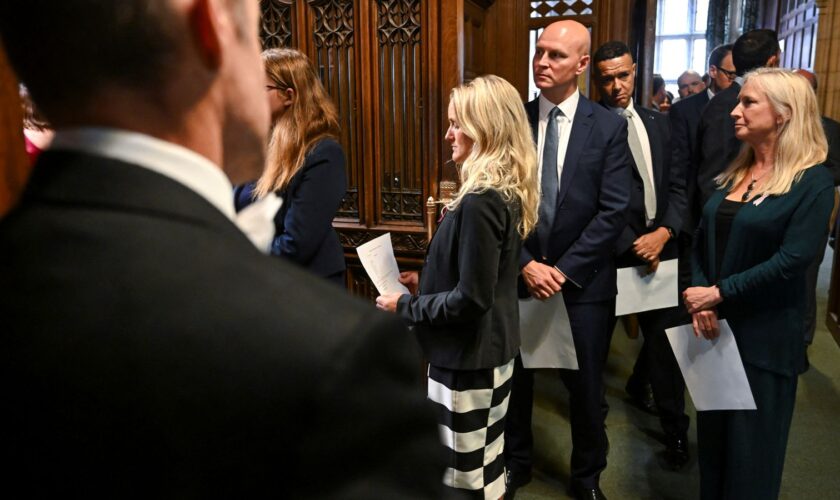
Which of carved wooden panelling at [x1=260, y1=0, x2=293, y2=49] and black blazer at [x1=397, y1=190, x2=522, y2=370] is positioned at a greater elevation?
carved wooden panelling at [x1=260, y1=0, x2=293, y2=49]

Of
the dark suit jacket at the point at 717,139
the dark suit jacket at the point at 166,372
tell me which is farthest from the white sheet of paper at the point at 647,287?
the dark suit jacket at the point at 166,372

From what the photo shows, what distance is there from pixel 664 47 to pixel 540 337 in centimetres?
1198

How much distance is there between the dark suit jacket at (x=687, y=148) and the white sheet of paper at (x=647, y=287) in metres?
0.27

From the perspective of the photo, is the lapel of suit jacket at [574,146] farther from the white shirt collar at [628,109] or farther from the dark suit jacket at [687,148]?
the dark suit jacket at [687,148]

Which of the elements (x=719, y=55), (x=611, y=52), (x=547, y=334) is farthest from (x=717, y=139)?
(x=547, y=334)

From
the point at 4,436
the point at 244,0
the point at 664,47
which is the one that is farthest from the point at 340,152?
the point at 664,47

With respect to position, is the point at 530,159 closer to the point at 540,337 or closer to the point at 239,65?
the point at 540,337

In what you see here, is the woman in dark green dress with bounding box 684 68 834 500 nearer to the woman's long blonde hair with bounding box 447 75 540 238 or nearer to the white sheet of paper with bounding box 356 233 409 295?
the woman's long blonde hair with bounding box 447 75 540 238

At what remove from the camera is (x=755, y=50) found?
2.80m

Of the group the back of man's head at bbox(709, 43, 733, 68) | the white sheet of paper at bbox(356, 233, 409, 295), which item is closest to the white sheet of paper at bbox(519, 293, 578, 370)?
the white sheet of paper at bbox(356, 233, 409, 295)

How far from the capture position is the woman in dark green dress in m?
1.78

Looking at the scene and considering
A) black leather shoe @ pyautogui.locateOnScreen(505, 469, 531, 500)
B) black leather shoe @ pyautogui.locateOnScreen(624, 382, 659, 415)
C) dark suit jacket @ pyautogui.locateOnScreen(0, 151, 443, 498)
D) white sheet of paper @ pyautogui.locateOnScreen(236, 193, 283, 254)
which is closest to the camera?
dark suit jacket @ pyautogui.locateOnScreen(0, 151, 443, 498)

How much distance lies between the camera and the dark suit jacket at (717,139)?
2.71m

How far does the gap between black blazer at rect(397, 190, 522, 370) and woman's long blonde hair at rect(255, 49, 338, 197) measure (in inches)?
22.1
